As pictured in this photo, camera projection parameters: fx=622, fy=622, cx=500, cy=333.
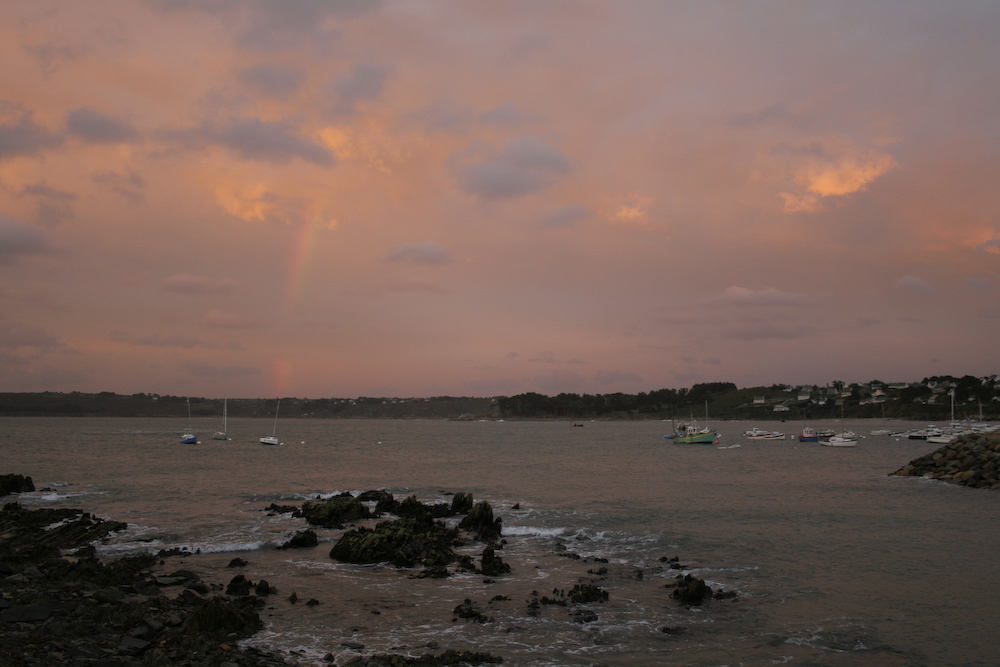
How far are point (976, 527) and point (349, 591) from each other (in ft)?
105

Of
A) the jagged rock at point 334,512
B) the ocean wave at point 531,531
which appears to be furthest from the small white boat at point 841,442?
the jagged rock at point 334,512

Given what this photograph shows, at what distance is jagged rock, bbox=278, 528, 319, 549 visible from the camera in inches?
1108

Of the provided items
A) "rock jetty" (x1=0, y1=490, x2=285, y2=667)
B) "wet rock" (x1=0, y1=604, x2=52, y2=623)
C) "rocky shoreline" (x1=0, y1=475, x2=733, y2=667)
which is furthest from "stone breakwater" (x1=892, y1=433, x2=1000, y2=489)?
"wet rock" (x1=0, y1=604, x2=52, y2=623)

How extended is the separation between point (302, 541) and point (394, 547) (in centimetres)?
504

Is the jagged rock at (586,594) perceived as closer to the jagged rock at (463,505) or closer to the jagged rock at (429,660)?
the jagged rock at (429,660)

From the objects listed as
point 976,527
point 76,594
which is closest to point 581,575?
point 76,594

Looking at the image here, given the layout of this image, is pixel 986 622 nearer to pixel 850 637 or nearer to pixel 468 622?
pixel 850 637

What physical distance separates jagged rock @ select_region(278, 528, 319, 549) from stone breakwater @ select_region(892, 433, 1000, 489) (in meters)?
50.8

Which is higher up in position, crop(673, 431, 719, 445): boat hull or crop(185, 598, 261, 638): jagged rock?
crop(185, 598, 261, 638): jagged rock

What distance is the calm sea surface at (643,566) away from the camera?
16031 millimetres

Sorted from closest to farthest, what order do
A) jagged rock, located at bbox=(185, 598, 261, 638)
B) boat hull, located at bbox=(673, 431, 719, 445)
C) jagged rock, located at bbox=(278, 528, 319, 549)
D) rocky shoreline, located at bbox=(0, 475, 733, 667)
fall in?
rocky shoreline, located at bbox=(0, 475, 733, 667) < jagged rock, located at bbox=(185, 598, 261, 638) < jagged rock, located at bbox=(278, 528, 319, 549) < boat hull, located at bbox=(673, 431, 719, 445)

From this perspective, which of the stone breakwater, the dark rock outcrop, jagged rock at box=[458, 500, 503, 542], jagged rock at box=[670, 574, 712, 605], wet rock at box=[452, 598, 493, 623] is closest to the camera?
wet rock at box=[452, 598, 493, 623]

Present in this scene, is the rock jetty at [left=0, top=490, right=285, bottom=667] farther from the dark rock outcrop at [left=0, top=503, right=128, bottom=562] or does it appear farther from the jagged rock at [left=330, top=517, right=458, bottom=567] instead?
the jagged rock at [left=330, top=517, right=458, bottom=567]

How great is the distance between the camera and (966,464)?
5462cm
